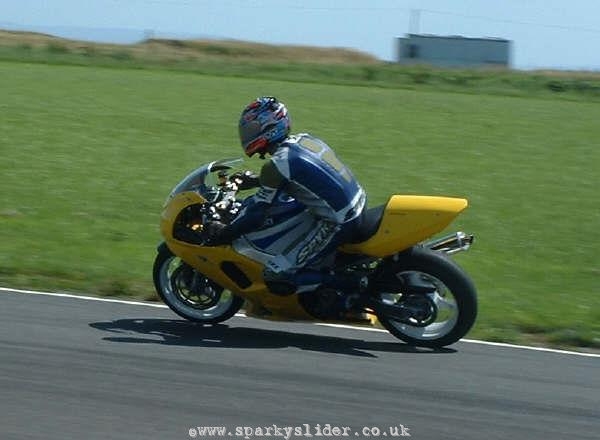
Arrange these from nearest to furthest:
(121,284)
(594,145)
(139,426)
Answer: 1. (139,426)
2. (121,284)
3. (594,145)

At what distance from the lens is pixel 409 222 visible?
8539 mm

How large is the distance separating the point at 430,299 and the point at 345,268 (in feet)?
2.26

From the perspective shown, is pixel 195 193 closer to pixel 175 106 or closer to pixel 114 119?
pixel 114 119

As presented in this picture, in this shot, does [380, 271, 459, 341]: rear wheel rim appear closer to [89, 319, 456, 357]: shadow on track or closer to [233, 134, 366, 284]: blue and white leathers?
[89, 319, 456, 357]: shadow on track

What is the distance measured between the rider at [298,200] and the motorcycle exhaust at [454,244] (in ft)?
1.96

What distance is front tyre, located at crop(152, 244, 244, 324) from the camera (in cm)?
941

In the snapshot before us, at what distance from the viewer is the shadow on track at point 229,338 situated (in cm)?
875

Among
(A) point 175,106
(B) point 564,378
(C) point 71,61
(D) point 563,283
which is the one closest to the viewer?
(B) point 564,378

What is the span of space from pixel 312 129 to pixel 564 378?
52.8 ft

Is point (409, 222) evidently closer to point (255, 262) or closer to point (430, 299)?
point (430, 299)

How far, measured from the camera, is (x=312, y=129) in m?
24.0

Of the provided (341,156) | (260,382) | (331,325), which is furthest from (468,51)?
(260,382)

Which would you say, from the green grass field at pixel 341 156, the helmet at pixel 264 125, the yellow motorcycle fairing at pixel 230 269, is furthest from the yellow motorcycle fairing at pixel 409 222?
the green grass field at pixel 341 156

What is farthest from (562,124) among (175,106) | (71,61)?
(71,61)
